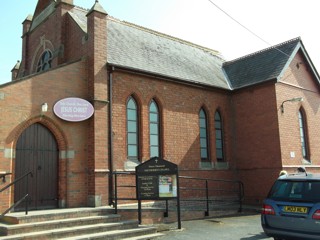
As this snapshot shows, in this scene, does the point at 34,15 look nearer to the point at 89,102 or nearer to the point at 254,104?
the point at 89,102

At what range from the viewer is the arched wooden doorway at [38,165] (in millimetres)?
10500

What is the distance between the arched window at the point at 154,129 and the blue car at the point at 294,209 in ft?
21.4

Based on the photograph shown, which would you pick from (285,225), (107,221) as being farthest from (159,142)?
(285,225)

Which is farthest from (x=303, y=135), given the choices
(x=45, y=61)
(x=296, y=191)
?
(x=45, y=61)

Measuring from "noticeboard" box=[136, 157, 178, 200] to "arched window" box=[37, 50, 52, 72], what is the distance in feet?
24.0

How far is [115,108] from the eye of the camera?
12.6m

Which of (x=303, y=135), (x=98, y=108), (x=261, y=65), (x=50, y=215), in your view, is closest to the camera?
(x=50, y=215)

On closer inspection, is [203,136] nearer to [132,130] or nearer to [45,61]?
[132,130]

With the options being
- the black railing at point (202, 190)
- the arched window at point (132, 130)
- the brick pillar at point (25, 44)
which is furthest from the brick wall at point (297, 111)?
the brick pillar at point (25, 44)

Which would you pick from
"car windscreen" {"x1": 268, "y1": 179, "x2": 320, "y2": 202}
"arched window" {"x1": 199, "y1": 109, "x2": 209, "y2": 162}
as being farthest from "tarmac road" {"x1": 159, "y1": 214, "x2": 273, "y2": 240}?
"arched window" {"x1": 199, "y1": 109, "x2": 209, "y2": 162}

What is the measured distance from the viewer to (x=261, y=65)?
17609 mm

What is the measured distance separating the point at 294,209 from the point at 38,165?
7575 mm

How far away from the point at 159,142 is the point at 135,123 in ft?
4.57

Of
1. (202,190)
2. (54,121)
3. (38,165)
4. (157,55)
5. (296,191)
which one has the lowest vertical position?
(202,190)
